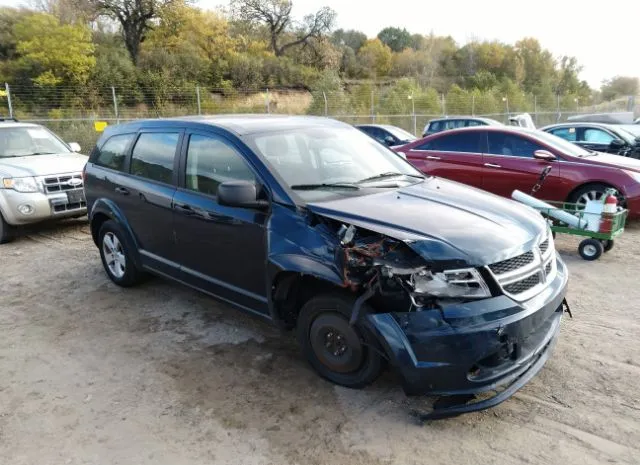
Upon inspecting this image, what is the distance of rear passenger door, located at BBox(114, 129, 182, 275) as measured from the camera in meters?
4.34

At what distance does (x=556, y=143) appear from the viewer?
7812 millimetres

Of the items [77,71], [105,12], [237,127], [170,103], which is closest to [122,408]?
[237,127]

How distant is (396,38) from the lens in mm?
70375

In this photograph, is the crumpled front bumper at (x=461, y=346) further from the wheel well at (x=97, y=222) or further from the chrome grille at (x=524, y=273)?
the wheel well at (x=97, y=222)

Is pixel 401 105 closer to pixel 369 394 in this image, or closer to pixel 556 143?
pixel 556 143

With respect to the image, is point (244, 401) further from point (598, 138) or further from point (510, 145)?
point (598, 138)

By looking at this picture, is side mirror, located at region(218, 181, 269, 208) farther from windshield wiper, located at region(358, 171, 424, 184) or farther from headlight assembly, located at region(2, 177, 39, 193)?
headlight assembly, located at region(2, 177, 39, 193)

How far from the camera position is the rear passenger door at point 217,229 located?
11.9ft

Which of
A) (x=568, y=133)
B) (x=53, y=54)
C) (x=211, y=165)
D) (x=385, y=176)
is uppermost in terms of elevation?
(x=53, y=54)

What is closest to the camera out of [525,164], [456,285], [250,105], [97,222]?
[456,285]

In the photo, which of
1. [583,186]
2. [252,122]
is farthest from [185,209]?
[583,186]

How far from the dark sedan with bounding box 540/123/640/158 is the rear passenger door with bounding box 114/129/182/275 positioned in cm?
1010

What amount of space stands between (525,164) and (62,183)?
281 inches

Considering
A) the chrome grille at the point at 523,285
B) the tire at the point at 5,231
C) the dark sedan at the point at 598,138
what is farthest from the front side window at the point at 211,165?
the dark sedan at the point at 598,138
